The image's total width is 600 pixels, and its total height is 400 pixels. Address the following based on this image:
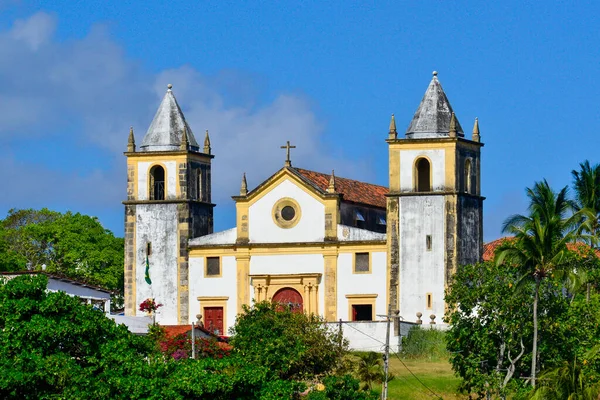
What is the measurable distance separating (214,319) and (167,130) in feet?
29.4

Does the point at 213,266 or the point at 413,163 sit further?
the point at 213,266

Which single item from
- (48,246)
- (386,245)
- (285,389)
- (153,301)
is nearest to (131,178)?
(153,301)

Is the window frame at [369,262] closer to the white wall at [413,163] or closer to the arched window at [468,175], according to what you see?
the white wall at [413,163]

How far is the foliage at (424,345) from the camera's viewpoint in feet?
237

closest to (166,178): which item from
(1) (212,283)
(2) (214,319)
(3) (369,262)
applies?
(1) (212,283)

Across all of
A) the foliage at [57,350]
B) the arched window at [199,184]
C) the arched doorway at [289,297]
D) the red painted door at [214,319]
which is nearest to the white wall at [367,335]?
the arched doorway at [289,297]

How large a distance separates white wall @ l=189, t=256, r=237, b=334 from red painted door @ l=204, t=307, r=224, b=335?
40 cm

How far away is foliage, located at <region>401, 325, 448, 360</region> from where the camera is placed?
72.3m

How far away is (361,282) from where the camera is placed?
7744cm

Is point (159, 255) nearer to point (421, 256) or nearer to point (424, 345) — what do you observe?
point (421, 256)

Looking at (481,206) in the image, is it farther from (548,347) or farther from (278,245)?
(548,347)

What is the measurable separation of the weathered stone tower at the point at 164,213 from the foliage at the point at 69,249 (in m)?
17.4

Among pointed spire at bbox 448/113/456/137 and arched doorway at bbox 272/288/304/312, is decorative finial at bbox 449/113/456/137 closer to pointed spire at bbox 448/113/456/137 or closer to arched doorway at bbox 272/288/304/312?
pointed spire at bbox 448/113/456/137

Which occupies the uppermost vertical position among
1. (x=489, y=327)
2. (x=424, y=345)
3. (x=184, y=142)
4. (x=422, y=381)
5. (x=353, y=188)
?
(x=184, y=142)
